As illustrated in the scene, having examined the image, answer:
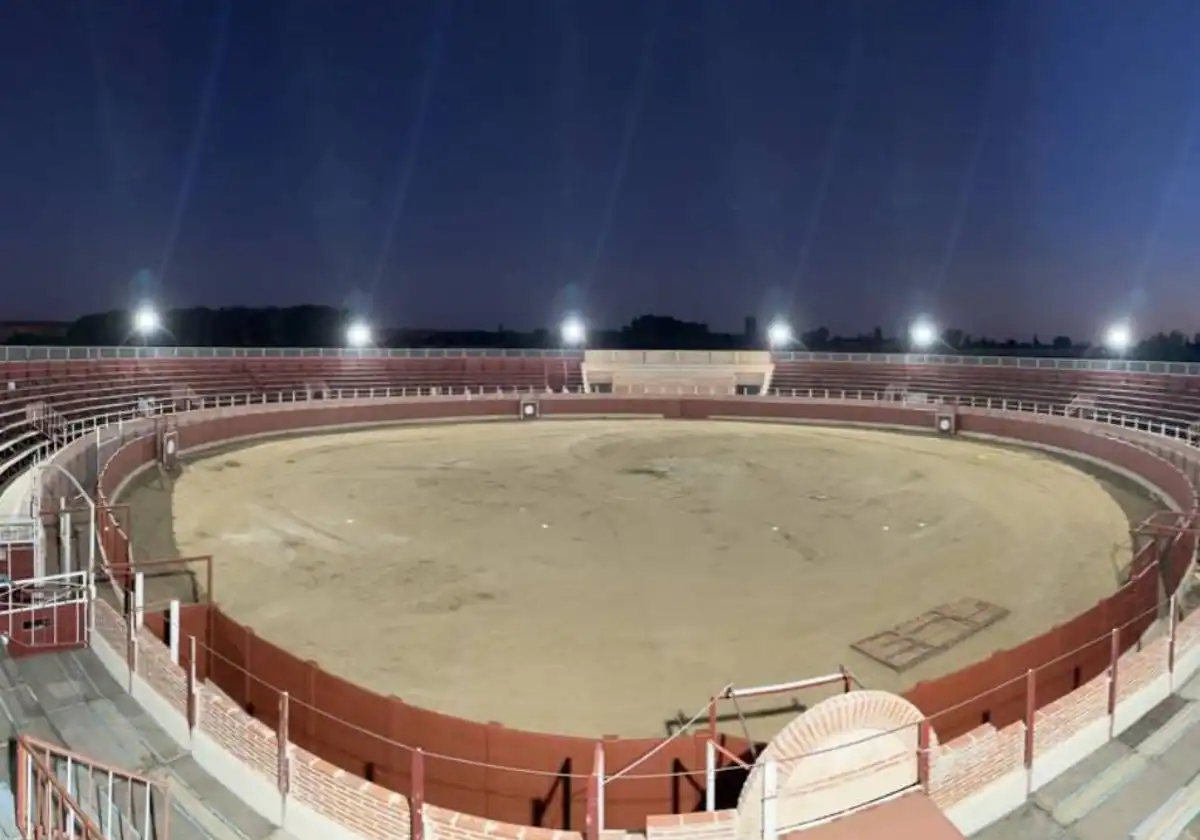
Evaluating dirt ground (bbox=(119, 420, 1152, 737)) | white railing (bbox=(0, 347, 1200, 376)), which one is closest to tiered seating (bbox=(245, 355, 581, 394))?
white railing (bbox=(0, 347, 1200, 376))

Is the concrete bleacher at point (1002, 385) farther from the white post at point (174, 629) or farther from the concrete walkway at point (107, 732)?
the concrete walkway at point (107, 732)

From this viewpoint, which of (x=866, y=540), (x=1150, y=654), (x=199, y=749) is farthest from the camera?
(x=866, y=540)

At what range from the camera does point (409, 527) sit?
19.2 meters

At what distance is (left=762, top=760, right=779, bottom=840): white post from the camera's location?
5.90 m

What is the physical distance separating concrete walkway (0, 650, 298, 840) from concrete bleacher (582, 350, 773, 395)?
137ft

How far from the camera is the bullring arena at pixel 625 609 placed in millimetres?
7039

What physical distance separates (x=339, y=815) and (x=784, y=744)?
11.5 feet

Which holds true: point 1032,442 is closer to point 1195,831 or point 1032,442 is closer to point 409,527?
point 409,527

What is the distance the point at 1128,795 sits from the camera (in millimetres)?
7465

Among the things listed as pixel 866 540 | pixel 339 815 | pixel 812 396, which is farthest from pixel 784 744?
pixel 812 396

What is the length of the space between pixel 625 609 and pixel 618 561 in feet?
9.19

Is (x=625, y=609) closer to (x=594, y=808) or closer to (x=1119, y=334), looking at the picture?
(x=594, y=808)

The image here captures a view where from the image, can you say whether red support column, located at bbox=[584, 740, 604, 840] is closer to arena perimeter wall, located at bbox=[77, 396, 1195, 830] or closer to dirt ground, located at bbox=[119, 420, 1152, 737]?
arena perimeter wall, located at bbox=[77, 396, 1195, 830]

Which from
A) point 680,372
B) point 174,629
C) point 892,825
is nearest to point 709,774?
point 892,825
